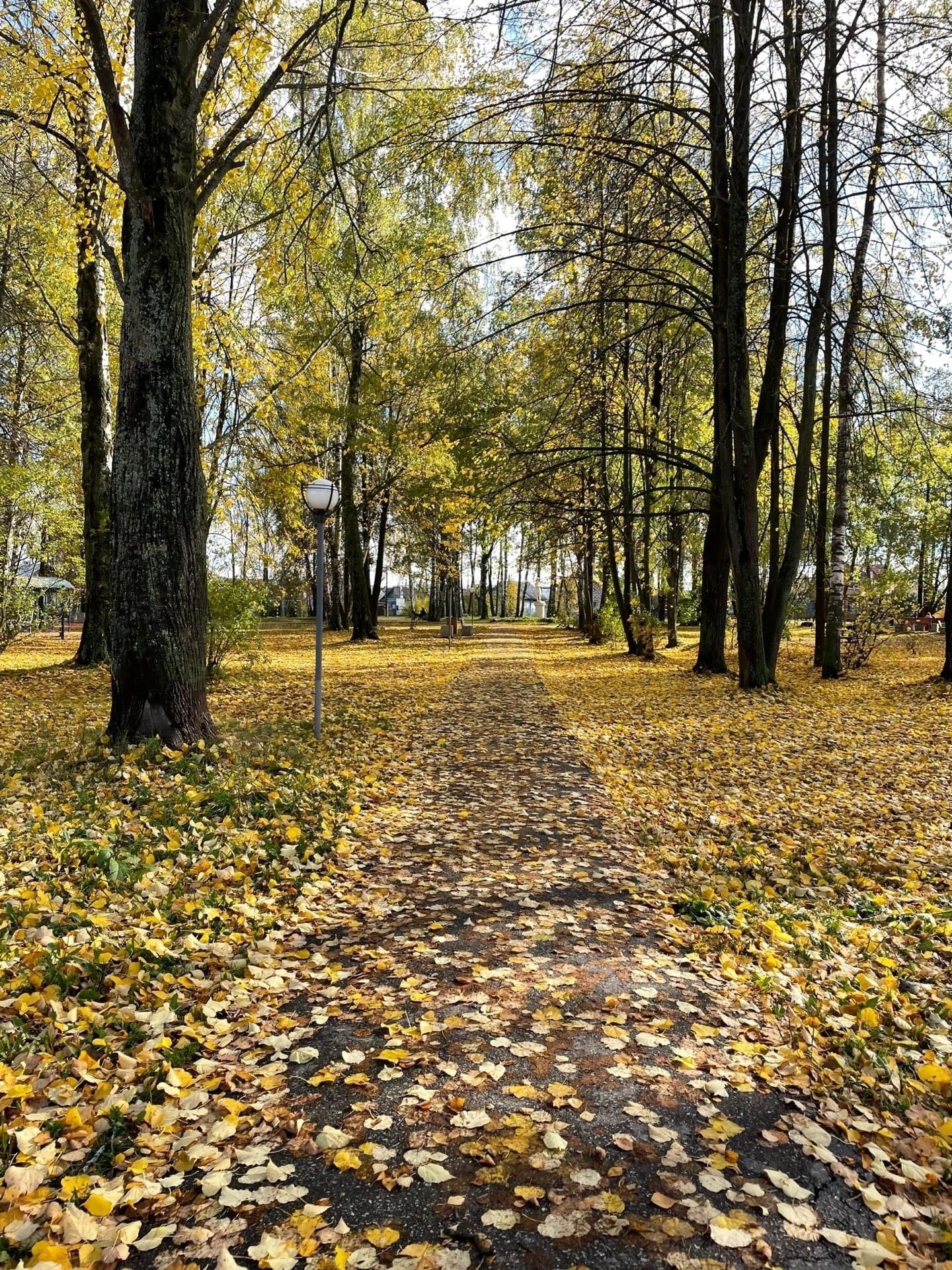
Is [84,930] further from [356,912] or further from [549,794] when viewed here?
[549,794]

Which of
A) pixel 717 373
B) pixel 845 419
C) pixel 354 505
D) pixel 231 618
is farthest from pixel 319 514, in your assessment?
pixel 354 505

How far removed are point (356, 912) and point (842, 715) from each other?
787 cm

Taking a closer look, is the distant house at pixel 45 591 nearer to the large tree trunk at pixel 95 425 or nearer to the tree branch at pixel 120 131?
the large tree trunk at pixel 95 425

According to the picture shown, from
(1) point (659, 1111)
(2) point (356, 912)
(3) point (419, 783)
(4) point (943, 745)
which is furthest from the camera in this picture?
(4) point (943, 745)

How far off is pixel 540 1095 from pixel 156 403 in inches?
230

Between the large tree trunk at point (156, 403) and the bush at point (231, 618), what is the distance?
4.87 metres

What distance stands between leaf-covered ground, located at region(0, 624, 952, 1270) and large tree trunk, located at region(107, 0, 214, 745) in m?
0.71

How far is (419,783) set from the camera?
6.88 m

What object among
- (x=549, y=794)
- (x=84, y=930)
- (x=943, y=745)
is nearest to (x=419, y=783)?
(x=549, y=794)

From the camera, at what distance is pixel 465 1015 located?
120 inches

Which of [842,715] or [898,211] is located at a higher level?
[898,211]

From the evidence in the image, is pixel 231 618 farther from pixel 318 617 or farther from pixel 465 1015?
pixel 465 1015

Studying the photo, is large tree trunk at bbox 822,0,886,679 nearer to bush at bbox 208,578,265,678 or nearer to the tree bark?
the tree bark

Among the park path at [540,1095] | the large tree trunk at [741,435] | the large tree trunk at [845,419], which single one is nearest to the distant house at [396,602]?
the large tree trunk at [845,419]
